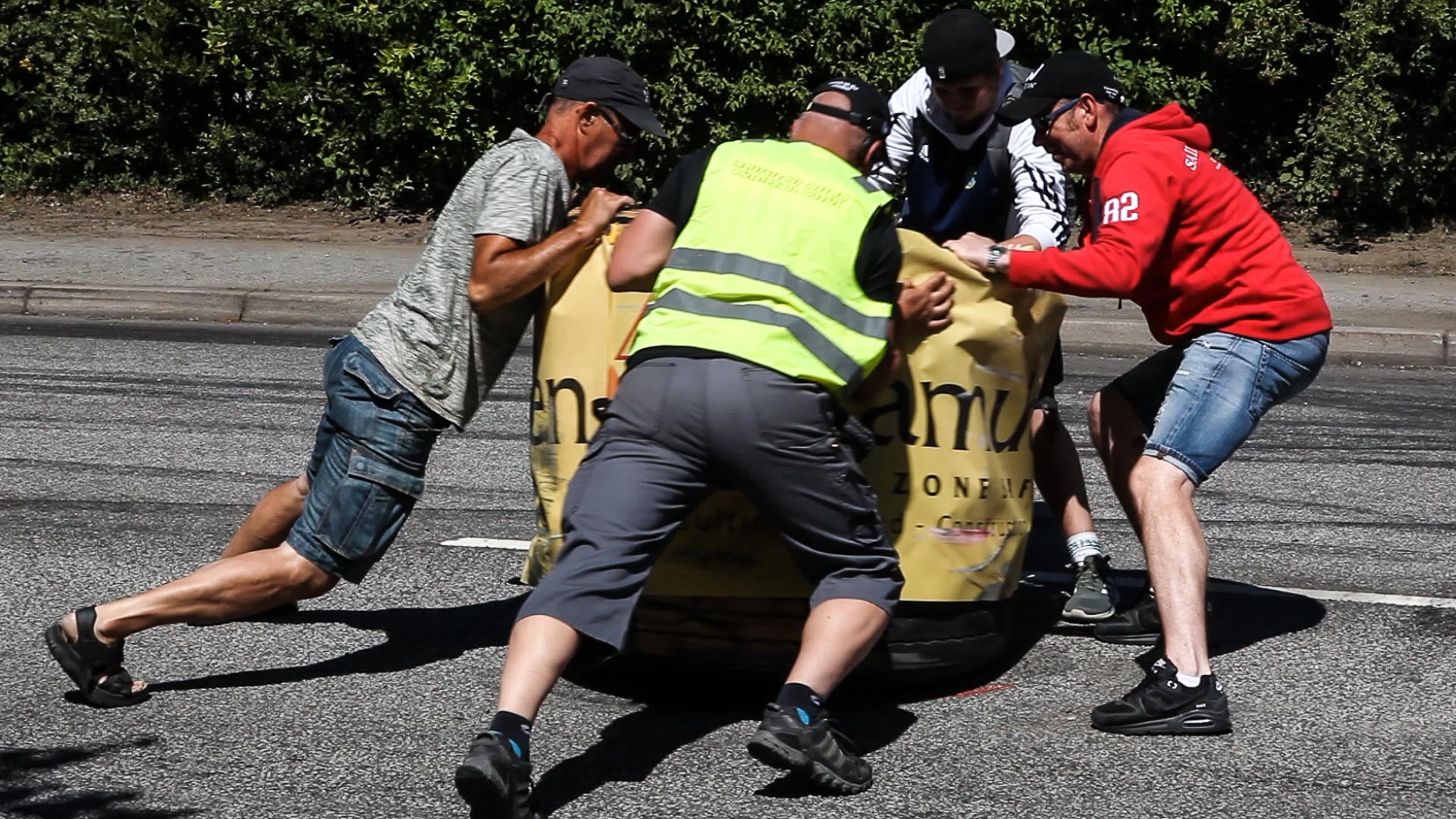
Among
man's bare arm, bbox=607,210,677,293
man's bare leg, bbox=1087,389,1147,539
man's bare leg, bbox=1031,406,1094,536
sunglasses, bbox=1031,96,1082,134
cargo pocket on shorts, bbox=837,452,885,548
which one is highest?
sunglasses, bbox=1031,96,1082,134

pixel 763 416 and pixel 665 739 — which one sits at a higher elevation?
pixel 763 416

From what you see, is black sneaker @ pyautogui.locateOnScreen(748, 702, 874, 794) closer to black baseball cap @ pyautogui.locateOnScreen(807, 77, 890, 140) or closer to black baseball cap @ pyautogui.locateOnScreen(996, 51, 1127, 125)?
black baseball cap @ pyautogui.locateOnScreen(807, 77, 890, 140)

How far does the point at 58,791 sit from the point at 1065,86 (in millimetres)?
2883

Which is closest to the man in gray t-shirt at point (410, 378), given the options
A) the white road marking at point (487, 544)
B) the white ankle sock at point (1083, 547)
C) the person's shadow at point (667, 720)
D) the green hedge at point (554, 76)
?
the person's shadow at point (667, 720)

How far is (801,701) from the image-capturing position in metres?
3.99

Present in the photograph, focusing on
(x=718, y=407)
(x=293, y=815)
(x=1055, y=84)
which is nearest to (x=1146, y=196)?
(x=1055, y=84)

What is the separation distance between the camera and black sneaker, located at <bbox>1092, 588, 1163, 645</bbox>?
5.27 meters

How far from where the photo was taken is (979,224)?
5594 mm

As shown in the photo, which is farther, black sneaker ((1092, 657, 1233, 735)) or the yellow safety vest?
black sneaker ((1092, 657, 1233, 735))

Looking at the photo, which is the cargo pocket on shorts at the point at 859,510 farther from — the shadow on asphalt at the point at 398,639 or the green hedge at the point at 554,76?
the green hedge at the point at 554,76

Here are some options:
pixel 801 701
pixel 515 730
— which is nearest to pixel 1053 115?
pixel 801 701

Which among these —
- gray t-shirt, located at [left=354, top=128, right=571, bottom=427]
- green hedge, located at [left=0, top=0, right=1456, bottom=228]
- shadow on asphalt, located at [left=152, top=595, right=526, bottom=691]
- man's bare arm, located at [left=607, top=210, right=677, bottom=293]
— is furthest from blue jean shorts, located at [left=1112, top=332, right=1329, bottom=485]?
green hedge, located at [left=0, top=0, right=1456, bottom=228]

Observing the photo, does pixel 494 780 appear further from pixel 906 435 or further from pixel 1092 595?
pixel 1092 595

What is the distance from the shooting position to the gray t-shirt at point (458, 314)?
15.1 feet
